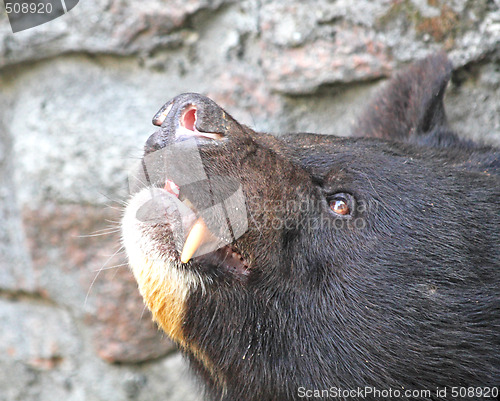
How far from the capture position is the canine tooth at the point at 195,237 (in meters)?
1.75

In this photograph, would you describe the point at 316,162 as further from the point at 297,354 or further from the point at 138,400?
the point at 138,400

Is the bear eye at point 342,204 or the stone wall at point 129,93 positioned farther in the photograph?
the stone wall at point 129,93

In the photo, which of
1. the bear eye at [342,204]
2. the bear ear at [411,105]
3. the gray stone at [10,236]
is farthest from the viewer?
the gray stone at [10,236]

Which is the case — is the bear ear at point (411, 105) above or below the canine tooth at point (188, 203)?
above

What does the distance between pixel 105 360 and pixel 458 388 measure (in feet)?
5.19

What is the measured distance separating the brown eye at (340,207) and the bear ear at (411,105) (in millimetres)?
615

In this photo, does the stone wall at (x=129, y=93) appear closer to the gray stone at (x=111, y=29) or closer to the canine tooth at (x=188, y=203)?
the gray stone at (x=111, y=29)

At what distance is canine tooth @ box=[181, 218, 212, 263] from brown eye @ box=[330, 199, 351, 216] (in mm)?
369

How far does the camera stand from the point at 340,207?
1870 mm

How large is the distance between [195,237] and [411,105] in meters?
1.08

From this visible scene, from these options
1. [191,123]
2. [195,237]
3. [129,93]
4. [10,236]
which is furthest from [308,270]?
[10,236]

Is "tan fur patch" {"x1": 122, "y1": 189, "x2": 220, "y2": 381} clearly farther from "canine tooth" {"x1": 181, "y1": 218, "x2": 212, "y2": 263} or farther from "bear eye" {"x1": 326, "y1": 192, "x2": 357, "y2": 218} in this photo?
"bear eye" {"x1": 326, "y1": 192, "x2": 357, "y2": 218}

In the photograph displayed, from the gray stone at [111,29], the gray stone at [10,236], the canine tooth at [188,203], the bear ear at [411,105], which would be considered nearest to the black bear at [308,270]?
the canine tooth at [188,203]

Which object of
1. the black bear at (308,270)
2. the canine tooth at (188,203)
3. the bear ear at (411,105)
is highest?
the bear ear at (411,105)
